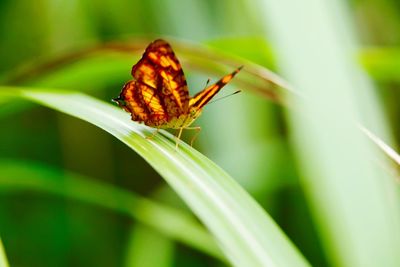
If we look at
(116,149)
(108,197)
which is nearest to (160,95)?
(108,197)

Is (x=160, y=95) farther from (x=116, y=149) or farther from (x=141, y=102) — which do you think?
(x=116, y=149)

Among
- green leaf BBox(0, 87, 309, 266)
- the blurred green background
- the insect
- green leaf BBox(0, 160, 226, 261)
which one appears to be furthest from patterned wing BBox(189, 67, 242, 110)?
green leaf BBox(0, 160, 226, 261)

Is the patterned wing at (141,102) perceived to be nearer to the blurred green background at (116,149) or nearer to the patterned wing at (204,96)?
the patterned wing at (204,96)

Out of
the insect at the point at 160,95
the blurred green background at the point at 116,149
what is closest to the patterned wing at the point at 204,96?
Answer: the insect at the point at 160,95

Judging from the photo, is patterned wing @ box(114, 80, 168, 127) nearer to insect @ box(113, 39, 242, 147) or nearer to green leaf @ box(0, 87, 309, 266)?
insect @ box(113, 39, 242, 147)

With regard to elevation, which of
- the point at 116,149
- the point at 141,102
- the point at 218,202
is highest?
the point at 116,149

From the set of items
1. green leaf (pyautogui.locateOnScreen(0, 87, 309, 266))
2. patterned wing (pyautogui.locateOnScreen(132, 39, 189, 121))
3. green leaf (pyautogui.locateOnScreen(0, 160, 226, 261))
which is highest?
patterned wing (pyautogui.locateOnScreen(132, 39, 189, 121))
